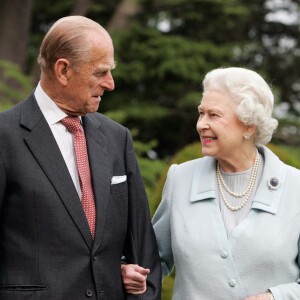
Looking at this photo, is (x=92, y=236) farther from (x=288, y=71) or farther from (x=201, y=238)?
(x=288, y=71)

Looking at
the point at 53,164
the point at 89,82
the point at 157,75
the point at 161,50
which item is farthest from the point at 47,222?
the point at 157,75

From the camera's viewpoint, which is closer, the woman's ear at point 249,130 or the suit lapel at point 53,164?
the suit lapel at point 53,164

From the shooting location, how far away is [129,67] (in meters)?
12.9

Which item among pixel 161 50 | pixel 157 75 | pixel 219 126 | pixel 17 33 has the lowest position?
pixel 219 126

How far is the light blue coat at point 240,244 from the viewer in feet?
12.1

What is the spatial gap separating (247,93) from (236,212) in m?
0.57

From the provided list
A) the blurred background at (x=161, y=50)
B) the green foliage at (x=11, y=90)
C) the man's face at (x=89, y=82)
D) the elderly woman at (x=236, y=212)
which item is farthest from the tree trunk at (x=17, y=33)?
the man's face at (x=89, y=82)

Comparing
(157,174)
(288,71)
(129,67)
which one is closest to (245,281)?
(157,174)

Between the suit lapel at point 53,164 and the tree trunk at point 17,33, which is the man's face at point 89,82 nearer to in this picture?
the suit lapel at point 53,164

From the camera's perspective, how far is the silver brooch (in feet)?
12.5

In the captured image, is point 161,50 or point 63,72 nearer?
point 63,72

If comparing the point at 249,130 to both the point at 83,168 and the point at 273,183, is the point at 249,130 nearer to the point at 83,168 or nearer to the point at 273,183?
the point at 273,183

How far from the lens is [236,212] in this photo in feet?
12.6

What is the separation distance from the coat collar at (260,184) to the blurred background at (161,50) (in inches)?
298
